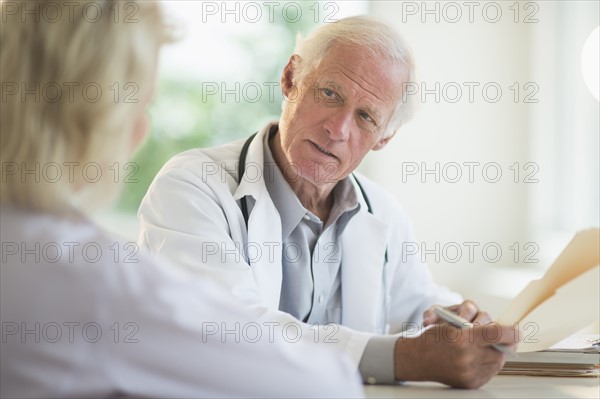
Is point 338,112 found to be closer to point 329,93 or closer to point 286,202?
point 329,93

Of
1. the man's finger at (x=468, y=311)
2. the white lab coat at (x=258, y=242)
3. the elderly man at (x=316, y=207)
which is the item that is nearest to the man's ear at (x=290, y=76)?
the elderly man at (x=316, y=207)

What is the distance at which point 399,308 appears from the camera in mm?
2012

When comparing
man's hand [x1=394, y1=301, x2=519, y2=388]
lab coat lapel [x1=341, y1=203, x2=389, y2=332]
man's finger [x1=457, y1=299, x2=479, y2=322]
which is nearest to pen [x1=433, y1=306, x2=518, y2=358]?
man's hand [x1=394, y1=301, x2=519, y2=388]

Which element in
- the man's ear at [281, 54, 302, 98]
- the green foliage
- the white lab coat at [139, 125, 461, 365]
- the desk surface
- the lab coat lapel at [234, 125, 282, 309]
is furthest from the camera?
the green foliage

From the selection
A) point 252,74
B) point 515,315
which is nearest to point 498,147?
point 252,74

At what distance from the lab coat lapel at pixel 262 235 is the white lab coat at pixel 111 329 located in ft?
2.86

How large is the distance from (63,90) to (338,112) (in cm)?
107

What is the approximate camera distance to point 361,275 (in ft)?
6.19

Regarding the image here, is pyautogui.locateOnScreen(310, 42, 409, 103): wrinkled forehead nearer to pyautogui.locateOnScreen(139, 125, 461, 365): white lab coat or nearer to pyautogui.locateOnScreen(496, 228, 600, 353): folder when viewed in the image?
pyautogui.locateOnScreen(139, 125, 461, 365): white lab coat

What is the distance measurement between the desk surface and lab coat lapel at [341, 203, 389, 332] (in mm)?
561

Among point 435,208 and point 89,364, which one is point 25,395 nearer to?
point 89,364

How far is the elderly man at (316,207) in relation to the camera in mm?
1634

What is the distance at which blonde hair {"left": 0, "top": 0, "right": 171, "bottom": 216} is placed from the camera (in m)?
0.82

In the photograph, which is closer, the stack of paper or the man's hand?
the man's hand
